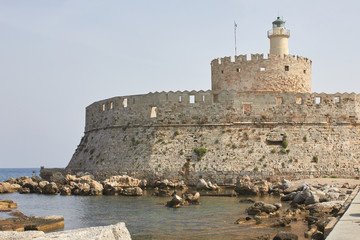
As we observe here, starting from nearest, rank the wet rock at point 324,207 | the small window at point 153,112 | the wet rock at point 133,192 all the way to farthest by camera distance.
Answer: the wet rock at point 324,207 < the wet rock at point 133,192 < the small window at point 153,112

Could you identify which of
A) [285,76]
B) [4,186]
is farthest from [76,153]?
[285,76]

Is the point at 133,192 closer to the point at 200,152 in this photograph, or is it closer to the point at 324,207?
the point at 200,152

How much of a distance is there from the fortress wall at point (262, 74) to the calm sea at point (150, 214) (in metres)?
10.8

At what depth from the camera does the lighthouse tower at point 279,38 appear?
29484mm

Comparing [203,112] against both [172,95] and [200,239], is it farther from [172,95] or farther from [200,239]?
[200,239]

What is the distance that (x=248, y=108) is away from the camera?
82.3 ft

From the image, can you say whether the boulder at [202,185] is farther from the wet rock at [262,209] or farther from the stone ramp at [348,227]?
the stone ramp at [348,227]

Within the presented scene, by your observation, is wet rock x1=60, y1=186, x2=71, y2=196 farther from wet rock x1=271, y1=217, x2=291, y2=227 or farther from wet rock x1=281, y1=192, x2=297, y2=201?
wet rock x1=271, y1=217, x2=291, y2=227

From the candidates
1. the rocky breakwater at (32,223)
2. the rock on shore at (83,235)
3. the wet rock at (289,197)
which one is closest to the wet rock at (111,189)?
the rocky breakwater at (32,223)

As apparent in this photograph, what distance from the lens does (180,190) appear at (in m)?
21.9

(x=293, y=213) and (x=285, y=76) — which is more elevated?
(x=285, y=76)

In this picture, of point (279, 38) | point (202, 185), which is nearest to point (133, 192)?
point (202, 185)

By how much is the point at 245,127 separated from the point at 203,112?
2.50 meters

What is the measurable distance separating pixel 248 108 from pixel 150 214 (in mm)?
11727
